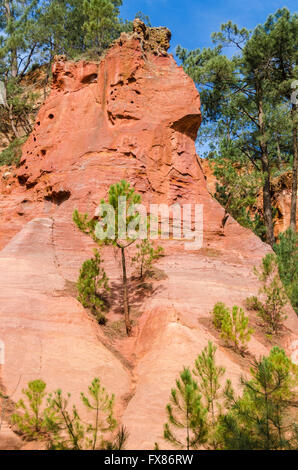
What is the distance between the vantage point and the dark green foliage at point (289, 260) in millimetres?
14761

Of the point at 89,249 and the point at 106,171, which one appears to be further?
the point at 106,171

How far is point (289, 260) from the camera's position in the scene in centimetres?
1645

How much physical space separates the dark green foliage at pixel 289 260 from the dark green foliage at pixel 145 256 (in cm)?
555

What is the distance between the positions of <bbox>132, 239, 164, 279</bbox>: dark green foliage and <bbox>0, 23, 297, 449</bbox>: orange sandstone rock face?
425 millimetres

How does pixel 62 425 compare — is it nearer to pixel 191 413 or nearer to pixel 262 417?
pixel 191 413

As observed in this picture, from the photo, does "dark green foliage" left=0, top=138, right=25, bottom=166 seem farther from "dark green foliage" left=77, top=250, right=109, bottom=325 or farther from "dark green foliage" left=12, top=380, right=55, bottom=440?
"dark green foliage" left=12, top=380, right=55, bottom=440

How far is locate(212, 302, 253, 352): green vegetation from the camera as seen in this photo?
9.09 m

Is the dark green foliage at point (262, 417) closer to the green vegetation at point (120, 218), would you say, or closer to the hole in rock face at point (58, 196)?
the green vegetation at point (120, 218)

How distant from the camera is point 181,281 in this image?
11.2 metres

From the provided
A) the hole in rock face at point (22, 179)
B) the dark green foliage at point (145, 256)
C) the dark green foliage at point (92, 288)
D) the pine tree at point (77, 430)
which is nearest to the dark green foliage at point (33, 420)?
the pine tree at point (77, 430)

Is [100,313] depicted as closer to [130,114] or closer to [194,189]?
[194,189]

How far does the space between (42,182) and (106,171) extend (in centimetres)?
286

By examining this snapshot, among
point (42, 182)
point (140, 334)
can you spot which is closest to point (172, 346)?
point (140, 334)

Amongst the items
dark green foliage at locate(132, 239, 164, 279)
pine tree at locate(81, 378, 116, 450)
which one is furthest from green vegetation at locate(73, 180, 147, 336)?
pine tree at locate(81, 378, 116, 450)
